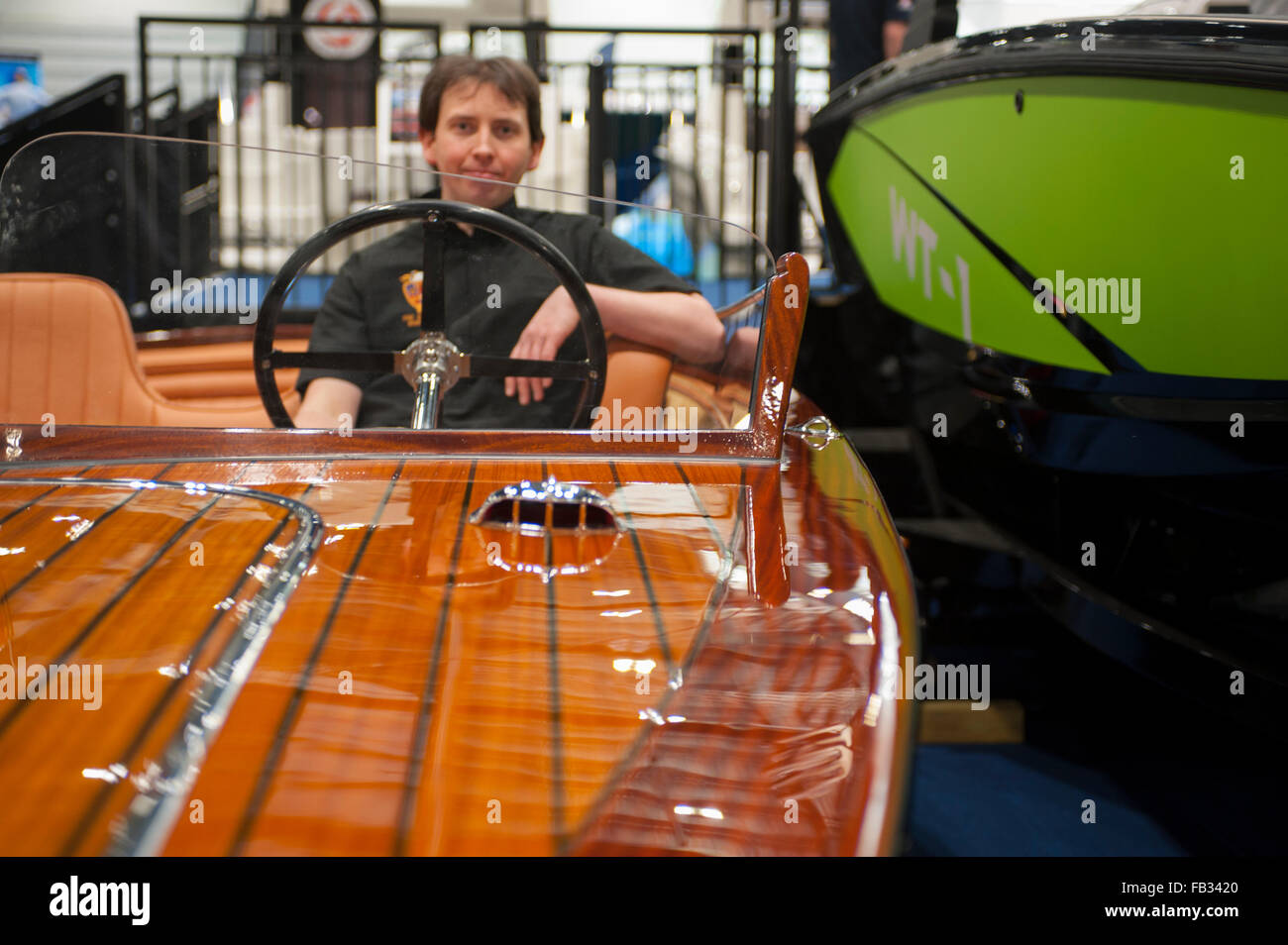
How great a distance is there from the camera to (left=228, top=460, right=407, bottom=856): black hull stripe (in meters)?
0.56

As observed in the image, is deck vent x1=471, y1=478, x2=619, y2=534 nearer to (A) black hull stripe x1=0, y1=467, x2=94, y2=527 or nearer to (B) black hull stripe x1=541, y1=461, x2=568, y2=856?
(B) black hull stripe x1=541, y1=461, x2=568, y2=856

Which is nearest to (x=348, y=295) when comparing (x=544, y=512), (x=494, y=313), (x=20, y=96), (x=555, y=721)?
(x=494, y=313)

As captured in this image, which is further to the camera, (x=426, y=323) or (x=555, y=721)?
(x=426, y=323)

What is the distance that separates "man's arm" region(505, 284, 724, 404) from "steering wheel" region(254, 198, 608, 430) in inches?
0.6

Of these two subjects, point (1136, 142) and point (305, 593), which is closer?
point (305, 593)

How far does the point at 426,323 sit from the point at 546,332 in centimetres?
14

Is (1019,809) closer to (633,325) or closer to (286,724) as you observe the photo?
(633,325)

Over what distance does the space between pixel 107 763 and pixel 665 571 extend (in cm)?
41

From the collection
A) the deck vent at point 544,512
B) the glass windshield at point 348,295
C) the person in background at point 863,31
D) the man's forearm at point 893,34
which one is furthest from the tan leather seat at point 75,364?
the man's forearm at point 893,34

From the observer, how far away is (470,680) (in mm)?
694

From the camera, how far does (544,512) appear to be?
0.94 metres

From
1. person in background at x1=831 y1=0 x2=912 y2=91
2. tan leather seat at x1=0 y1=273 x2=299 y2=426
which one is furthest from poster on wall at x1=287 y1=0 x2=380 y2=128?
tan leather seat at x1=0 y1=273 x2=299 y2=426

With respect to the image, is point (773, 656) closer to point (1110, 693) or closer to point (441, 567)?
point (441, 567)
